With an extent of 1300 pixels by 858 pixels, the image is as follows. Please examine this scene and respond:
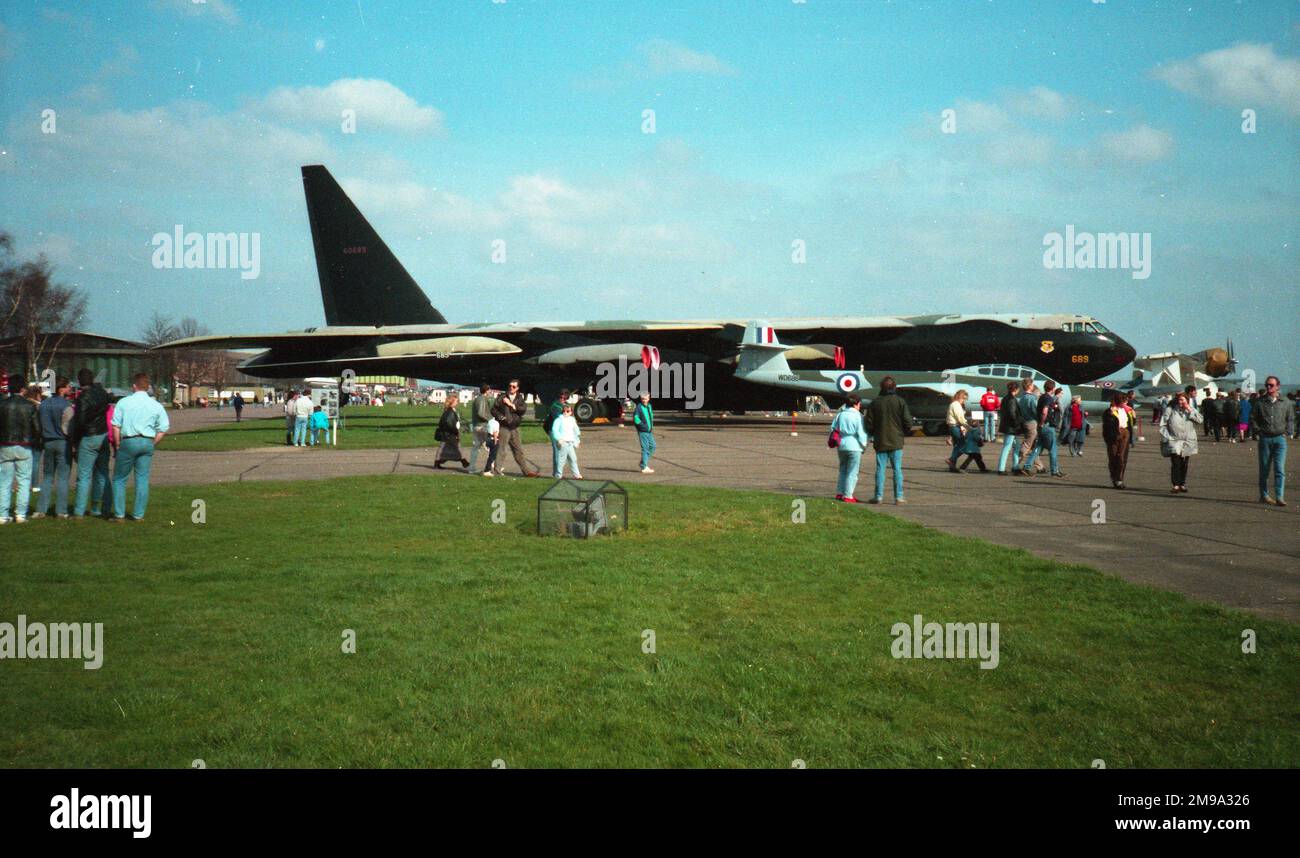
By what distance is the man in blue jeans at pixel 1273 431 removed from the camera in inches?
520

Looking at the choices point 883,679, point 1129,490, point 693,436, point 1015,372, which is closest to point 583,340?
point 693,436

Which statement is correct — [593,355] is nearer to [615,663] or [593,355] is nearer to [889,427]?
[889,427]

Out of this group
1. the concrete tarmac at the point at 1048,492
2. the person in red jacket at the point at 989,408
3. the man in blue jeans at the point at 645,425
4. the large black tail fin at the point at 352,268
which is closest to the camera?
the concrete tarmac at the point at 1048,492

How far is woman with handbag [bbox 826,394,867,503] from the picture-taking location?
13688 millimetres

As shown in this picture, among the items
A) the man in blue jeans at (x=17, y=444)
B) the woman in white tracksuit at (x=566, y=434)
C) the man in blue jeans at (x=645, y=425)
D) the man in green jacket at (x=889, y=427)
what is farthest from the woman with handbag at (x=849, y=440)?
the man in blue jeans at (x=17, y=444)

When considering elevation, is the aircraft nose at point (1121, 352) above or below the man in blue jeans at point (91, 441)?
above

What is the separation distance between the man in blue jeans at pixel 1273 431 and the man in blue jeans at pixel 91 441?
16.8 m

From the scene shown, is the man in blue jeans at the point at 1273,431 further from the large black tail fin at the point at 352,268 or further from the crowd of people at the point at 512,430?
the large black tail fin at the point at 352,268

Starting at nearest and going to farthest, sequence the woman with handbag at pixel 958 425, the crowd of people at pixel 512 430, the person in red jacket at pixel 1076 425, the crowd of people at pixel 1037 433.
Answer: the crowd of people at pixel 1037 433 → the crowd of people at pixel 512 430 → the woman with handbag at pixel 958 425 → the person in red jacket at pixel 1076 425

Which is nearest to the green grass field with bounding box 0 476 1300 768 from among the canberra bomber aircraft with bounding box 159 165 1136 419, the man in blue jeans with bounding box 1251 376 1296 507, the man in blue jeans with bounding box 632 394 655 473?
the man in blue jeans with bounding box 1251 376 1296 507

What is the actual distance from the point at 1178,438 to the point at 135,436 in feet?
52.4

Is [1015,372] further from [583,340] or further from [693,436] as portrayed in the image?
[583,340]

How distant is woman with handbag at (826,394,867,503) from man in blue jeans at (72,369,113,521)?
413 inches
